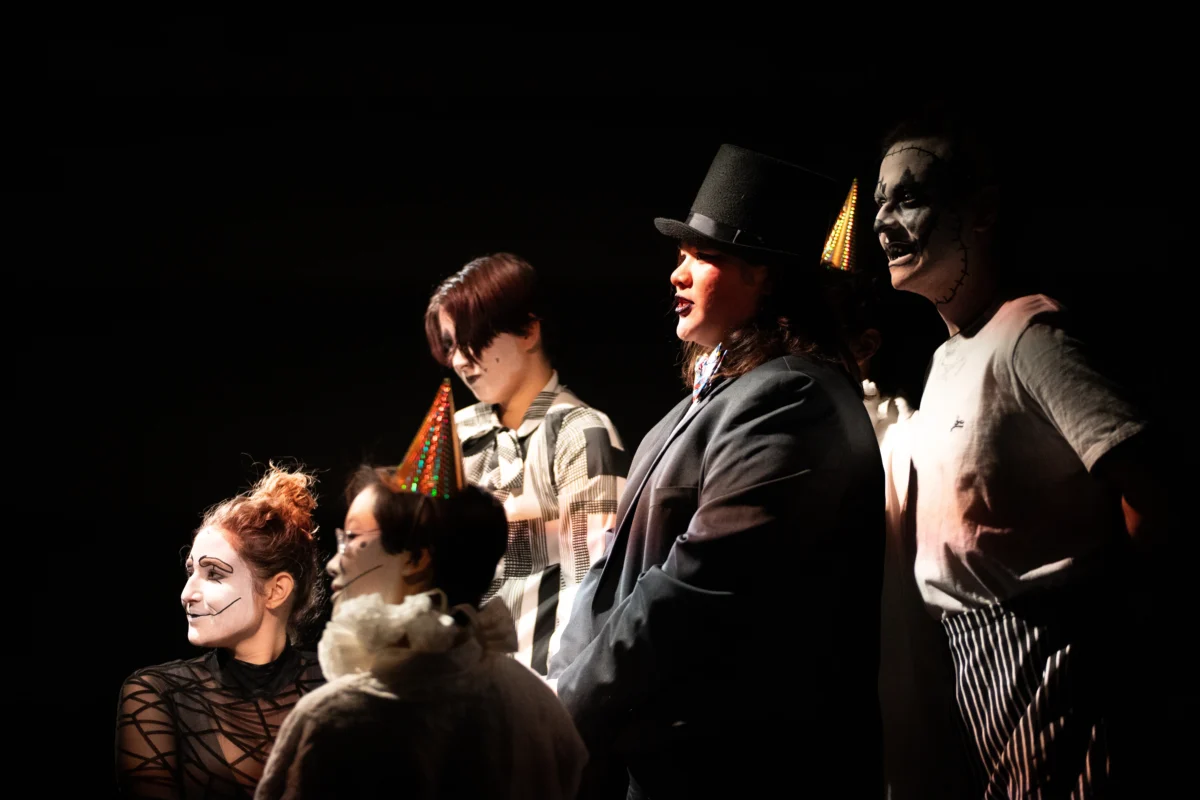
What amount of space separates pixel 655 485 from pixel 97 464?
2.15m

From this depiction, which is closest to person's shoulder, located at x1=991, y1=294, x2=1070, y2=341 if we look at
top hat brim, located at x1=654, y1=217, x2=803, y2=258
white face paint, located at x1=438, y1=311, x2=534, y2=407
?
top hat brim, located at x1=654, y1=217, x2=803, y2=258

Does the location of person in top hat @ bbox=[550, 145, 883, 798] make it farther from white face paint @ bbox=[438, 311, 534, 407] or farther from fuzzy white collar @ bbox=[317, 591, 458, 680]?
white face paint @ bbox=[438, 311, 534, 407]

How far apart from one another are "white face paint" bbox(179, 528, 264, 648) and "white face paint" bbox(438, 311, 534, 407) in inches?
31.3

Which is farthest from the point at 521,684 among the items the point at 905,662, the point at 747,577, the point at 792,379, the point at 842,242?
the point at 842,242

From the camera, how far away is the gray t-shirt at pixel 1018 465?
2420 millimetres

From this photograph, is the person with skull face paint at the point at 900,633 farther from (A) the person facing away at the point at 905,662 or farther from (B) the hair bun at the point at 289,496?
(B) the hair bun at the point at 289,496

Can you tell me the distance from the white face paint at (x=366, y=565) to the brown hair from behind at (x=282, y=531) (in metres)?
1.12

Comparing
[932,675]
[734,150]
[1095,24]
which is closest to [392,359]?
[734,150]

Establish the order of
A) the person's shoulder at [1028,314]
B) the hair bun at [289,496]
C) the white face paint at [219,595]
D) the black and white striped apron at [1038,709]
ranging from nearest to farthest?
the black and white striped apron at [1038,709] → the person's shoulder at [1028,314] → the white face paint at [219,595] → the hair bun at [289,496]

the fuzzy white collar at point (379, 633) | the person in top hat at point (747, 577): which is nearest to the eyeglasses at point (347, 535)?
the fuzzy white collar at point (379, 633)

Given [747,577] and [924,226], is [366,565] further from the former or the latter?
[924,226]

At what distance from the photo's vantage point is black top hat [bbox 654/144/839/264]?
271 centimetres

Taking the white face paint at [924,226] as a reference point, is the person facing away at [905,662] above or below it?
below

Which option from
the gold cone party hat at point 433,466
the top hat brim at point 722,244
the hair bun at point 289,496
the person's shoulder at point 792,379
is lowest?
the hair bun at point 289,496
